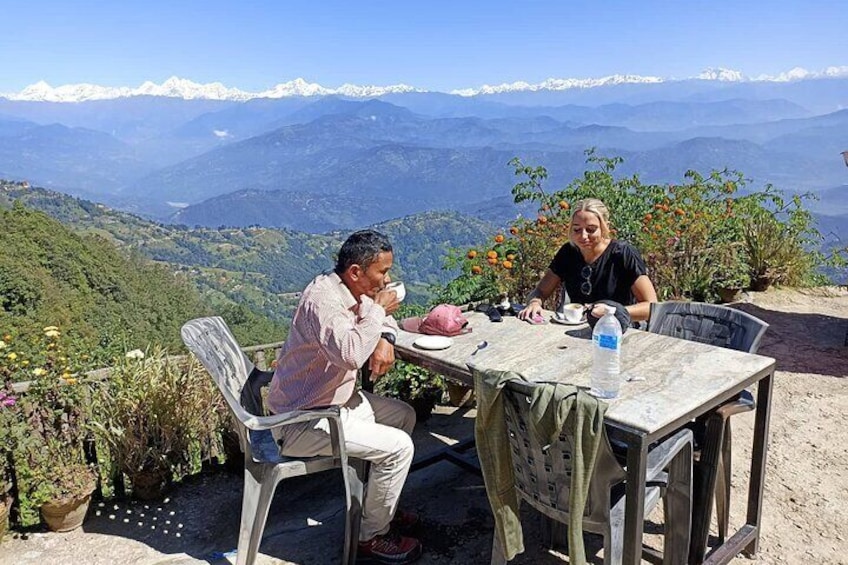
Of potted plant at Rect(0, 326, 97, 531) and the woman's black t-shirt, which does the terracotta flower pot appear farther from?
the woman's black t-shirt

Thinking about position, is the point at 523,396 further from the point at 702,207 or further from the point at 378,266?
the point at 702,207

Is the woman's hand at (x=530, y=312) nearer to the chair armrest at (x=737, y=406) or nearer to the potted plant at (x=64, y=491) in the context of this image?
the chair armrest at (x=737, y=406)

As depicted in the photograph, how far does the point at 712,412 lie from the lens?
227cm

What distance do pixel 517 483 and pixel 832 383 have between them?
3955mm

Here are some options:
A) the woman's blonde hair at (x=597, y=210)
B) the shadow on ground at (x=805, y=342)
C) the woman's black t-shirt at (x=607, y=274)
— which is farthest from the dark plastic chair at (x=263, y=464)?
the shadow on ground at (x=805, y=342)

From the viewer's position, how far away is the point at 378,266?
2.36 meters

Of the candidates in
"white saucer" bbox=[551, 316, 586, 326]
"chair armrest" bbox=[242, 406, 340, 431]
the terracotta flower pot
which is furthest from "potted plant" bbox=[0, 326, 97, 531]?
"white saucer" bbox=[551, 316, 586, 326]

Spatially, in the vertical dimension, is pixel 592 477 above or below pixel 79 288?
above

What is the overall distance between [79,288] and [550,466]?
31588 mm

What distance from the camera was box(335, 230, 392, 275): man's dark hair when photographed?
2.34m

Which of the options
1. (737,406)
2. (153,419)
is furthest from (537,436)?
(153,419)

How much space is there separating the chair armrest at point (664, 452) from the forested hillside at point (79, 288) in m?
20.7

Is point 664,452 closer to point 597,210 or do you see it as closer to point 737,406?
point 737,406

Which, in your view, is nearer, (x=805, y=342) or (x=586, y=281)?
(x=586, y=281)
